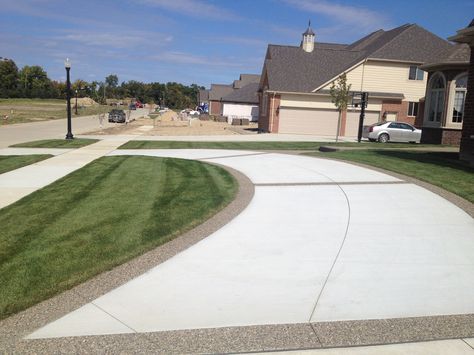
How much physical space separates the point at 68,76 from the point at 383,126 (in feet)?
61.5

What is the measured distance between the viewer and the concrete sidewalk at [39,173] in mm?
9695

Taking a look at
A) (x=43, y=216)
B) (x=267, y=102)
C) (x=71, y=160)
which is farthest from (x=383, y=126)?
(x=43, y=216)

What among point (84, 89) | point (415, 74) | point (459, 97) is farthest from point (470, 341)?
point (84, 89)

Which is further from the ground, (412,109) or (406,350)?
(412,109)

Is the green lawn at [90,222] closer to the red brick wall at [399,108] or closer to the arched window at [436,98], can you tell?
the arched window at [436,98]

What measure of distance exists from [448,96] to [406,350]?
2236cm

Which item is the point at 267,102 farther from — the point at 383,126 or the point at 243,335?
the point at 243,335

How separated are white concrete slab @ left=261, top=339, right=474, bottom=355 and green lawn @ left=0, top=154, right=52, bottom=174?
11.2 metres

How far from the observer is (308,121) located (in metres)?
37.8

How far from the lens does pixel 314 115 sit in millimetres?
37719

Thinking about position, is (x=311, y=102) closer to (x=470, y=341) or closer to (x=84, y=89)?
(x=470, y=341)

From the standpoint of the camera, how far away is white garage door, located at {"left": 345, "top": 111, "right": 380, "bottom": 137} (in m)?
37.2

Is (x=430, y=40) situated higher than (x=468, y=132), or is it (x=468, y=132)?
(x=430, y=40)

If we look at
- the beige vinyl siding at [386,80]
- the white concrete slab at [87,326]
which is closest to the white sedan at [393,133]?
the beige vinyl siding at [386,80]
